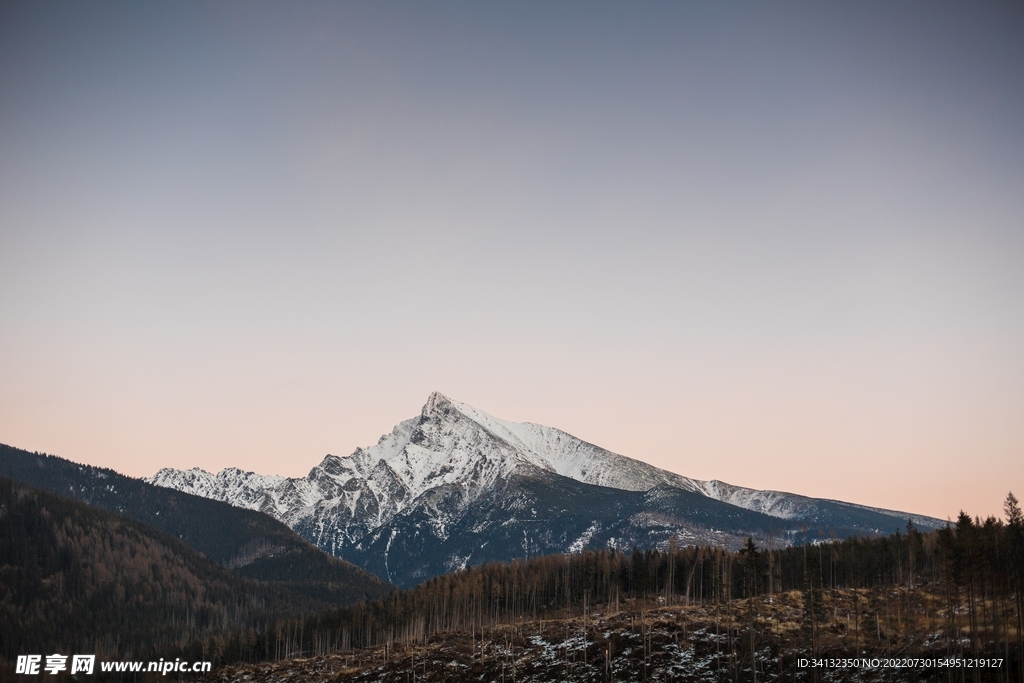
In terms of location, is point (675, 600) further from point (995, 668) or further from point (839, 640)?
point (995, 668)

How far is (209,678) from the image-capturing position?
155 m

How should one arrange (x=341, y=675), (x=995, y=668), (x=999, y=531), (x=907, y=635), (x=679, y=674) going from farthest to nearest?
1. (x=341, y=675)
2. (x=999, y=531)
3. (x=907, y=635)
4. (x=679, y=674)
5. (x=995, y=668)

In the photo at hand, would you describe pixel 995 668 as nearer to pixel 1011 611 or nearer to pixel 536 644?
pixel 1011 611

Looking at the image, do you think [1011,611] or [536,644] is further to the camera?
[536,644]

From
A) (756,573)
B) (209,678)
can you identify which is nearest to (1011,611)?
(756,573)

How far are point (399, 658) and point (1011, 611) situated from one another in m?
90.2

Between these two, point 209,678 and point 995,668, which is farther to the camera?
point 209,678

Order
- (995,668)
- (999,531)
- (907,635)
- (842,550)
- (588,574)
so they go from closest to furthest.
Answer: (995,668) → (907,635) → (999,531) → (842,550) → (588,574)

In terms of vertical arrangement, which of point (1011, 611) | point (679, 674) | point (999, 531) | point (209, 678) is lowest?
point (209, 678)

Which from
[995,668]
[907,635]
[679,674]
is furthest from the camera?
[907,635]

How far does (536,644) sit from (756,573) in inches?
1511

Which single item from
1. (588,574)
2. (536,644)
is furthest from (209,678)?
(588,574)

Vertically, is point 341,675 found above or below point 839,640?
below

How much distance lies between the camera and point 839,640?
376 feet
